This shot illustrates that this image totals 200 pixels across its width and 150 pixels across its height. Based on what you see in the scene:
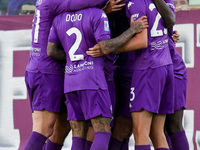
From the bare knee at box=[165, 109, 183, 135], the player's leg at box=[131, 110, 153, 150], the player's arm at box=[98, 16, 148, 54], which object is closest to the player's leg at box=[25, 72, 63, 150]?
the player's arm at box=[98, 16, 148, 54]

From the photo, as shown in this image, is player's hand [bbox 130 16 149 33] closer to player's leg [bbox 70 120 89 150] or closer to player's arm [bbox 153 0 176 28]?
player's arm [bbox 153 0 176 28]

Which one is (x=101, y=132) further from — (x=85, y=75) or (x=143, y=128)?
(x=85, y=75)

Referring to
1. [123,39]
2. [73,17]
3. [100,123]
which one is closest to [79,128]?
[100,123]

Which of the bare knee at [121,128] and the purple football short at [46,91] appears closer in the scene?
the purple football short at [46,91]

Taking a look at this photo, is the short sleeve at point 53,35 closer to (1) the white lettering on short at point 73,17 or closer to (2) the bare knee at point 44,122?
(1) the white lettering on short at point 73,17

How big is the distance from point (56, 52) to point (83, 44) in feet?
1.29

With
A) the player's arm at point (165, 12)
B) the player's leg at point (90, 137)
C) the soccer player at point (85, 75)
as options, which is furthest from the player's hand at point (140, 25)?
the player's leg at point (90, 137)

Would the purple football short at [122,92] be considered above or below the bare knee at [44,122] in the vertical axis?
above

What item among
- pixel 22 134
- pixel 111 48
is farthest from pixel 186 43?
pixel 22 134

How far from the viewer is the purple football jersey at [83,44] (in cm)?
412

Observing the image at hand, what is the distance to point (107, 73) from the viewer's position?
4.45 meters

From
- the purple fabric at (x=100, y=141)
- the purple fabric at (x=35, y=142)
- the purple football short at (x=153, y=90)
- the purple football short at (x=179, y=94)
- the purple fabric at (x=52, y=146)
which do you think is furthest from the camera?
the purple fabric at (x=52, y=146)

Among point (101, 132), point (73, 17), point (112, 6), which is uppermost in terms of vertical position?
point (112, 6)

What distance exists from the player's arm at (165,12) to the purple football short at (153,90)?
0.43 m
